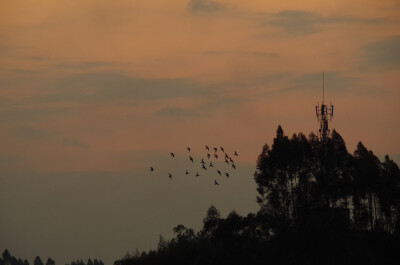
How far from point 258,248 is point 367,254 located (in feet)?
53.8

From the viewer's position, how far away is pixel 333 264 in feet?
538

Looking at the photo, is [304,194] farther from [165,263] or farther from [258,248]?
[165,263]

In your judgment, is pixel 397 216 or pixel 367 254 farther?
pixel 397 216

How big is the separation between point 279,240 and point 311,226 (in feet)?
18.3

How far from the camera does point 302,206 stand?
173 metres

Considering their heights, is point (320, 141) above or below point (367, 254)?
above

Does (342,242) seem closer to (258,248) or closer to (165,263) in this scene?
(258,248)

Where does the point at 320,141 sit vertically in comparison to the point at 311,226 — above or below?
above

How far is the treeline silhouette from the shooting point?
169 metres

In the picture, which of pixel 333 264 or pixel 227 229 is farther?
pixel 227 229

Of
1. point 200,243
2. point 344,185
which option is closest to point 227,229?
point 200,243

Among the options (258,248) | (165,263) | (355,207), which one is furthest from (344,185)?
(165,263)

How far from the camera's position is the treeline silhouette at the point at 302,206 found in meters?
169

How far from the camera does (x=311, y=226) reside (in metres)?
167
